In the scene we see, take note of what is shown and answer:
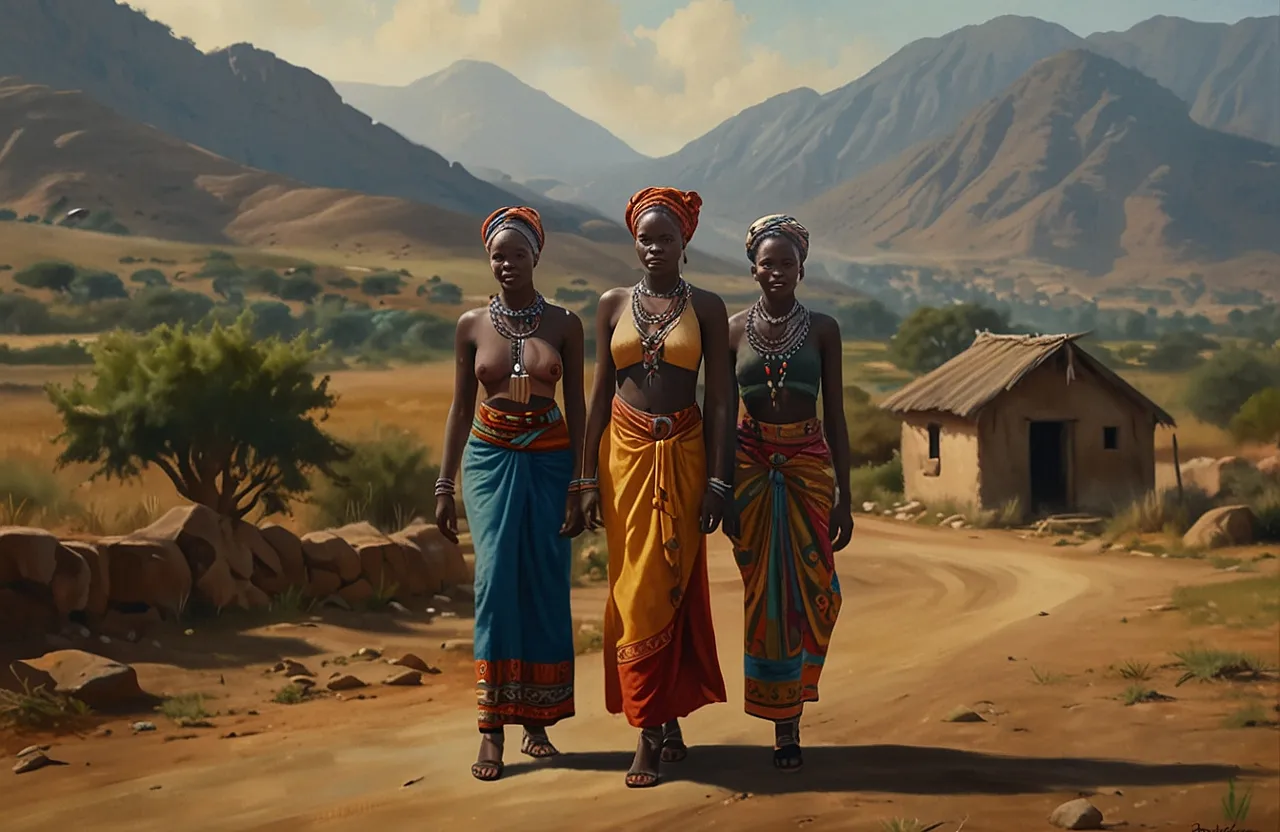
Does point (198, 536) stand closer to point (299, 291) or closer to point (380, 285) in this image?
point (299, 291)

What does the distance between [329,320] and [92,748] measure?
4965 cm

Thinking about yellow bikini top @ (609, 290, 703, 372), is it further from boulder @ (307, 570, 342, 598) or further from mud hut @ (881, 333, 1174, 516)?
mud hut @ (881, 333, 1174, 516)

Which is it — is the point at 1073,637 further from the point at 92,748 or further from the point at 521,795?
the point at 92,748

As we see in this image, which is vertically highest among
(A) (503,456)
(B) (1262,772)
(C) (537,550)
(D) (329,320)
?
(D) (329,320)

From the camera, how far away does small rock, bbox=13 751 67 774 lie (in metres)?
6.74

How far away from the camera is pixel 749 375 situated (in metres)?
6.06

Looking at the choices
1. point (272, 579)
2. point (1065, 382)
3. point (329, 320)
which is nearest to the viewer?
point (272, 579)

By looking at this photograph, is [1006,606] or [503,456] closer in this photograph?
[503,456]

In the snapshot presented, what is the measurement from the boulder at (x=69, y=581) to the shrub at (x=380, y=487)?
6.52 meters

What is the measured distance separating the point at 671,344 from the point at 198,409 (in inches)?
369

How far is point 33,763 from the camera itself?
6805mm

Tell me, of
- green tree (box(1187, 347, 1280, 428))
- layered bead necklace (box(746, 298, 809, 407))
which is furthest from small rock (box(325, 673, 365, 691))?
green tree (box(1187, 347, 1280, 428))

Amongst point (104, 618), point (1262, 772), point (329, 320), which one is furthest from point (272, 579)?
point (329, 320)

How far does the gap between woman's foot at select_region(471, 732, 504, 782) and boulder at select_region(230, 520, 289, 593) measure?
6.00 m
